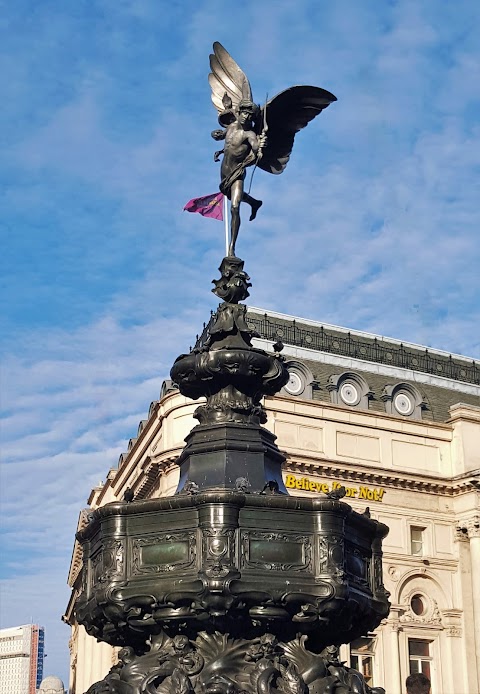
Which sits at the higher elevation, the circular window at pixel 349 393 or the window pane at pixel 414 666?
the circular window at pixel 349 393

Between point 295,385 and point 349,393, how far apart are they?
3106mm

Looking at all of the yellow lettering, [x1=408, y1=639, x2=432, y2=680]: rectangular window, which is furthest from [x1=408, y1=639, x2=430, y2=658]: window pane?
the yellow lettering

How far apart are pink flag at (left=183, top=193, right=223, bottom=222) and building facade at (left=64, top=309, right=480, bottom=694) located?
30.6m

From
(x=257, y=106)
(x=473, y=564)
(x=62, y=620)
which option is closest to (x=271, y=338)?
(x=473, y=564)

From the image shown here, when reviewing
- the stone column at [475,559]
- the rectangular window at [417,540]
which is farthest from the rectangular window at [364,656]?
the stone column at [475,559]

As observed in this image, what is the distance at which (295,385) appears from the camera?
50375 mm

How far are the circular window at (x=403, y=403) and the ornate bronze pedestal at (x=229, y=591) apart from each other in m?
42.6

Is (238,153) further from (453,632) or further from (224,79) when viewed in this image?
(453,632)

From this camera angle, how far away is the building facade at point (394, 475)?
1870 inches

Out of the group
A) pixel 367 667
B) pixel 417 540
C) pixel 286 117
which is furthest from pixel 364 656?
pixel 286 117

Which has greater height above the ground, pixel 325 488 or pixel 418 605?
pixel 325 488

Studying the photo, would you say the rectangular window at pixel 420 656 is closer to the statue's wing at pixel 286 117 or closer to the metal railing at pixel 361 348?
the metal railing at pixel 361 348

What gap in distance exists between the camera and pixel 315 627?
10.1 metres

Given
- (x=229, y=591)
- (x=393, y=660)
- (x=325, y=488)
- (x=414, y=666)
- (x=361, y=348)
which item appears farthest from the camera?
(x=361, y=348)
